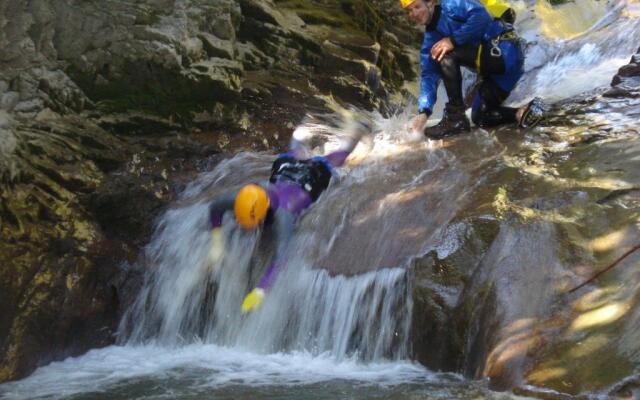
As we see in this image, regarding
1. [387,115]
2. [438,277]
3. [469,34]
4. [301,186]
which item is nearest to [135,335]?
[301,186]

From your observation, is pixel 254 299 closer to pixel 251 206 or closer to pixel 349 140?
pixel 251 206

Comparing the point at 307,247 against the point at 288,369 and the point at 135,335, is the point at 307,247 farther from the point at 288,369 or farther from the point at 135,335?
the point at 135,335

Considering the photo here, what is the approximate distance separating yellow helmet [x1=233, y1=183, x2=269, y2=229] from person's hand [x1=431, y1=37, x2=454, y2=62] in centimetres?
213

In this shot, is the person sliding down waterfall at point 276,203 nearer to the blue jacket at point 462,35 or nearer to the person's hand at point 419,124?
the person's hand at point 419,124

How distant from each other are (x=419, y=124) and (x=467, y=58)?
796 mm

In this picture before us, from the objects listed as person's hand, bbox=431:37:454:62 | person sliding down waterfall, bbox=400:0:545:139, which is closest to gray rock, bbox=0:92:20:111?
person sliding down waterfall, bbox=400:0:545:139

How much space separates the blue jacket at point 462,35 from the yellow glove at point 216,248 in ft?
7.83

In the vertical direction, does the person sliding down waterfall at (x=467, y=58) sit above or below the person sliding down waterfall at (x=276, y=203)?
above

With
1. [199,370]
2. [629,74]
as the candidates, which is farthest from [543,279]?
[629,74]

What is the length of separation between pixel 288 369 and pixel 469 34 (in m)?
3.51

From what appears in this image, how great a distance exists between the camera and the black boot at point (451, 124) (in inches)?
255

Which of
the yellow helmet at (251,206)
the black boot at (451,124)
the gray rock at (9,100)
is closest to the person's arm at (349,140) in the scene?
the black boot at (451,124)

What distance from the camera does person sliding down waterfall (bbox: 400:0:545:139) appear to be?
5883mm

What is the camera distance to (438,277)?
165 inches
